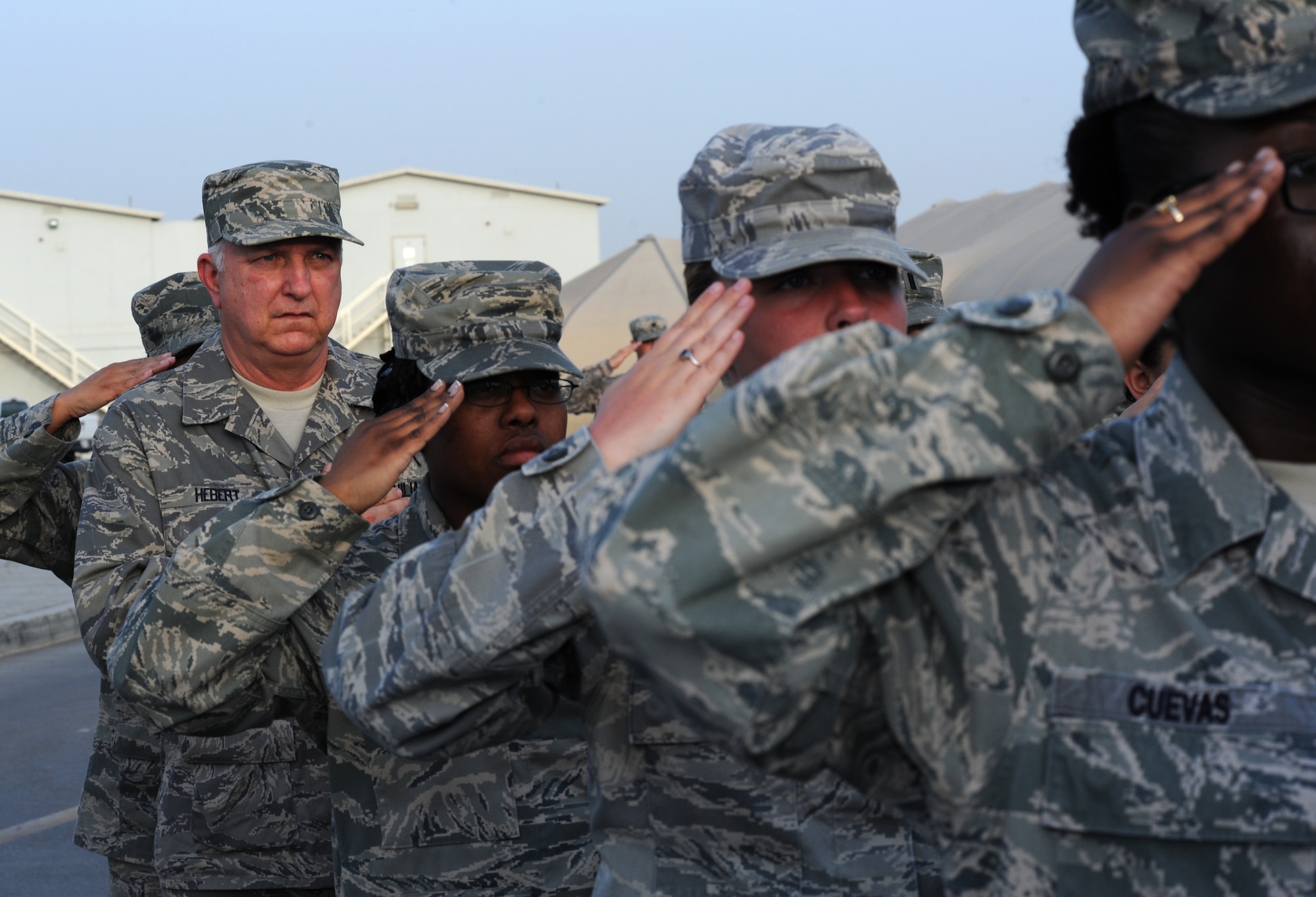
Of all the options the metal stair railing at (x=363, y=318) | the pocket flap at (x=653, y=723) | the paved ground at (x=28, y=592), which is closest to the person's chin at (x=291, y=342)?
the pocket flap at (x=653, y=723)

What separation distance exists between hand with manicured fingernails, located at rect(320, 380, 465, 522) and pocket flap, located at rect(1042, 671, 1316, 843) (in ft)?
4.95

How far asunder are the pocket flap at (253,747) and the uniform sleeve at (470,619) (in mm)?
1746

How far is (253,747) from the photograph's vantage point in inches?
144

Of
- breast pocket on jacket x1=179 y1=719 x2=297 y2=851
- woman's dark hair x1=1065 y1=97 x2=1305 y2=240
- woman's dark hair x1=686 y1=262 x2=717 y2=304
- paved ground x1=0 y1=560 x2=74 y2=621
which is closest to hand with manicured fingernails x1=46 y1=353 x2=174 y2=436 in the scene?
→ breast pocket on jacket x1=179 y1=719 x2=297 y2=851

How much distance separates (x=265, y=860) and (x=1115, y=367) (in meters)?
2.88

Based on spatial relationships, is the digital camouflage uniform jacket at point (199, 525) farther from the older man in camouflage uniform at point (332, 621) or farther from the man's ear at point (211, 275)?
the older man in camouflage uniform at point (332, 621)

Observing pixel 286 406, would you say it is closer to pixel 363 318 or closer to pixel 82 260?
pixel 363 318

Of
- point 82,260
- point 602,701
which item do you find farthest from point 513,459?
point 82,260

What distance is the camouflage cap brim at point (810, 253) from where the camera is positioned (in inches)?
79.8

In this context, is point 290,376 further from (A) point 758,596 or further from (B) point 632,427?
(A) point 758,596

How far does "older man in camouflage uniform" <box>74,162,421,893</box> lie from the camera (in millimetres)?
3562

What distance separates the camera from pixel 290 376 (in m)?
4.09

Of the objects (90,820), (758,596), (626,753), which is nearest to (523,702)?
(626,753)

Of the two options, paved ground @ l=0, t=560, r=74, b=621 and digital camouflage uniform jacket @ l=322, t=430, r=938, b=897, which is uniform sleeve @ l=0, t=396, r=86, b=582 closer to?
digital camouflage uniform jacket @ l=322, t=430, r=938, b=897
